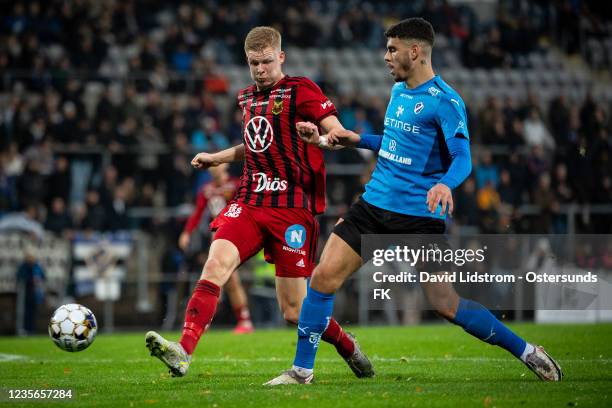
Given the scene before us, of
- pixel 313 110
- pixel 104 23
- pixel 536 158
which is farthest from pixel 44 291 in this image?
pixel 313 110

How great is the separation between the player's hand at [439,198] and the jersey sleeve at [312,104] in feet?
5.15

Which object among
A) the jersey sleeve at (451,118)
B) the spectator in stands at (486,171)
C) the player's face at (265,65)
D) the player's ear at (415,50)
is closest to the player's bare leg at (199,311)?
the player's face at (265,65)

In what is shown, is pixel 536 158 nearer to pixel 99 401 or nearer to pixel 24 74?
pixel 24 74

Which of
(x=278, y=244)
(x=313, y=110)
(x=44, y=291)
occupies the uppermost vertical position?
(x=313, y=110)

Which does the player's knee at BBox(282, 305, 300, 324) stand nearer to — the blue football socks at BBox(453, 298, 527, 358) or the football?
the blue football socks at BBox(453, 298, 527, 358)

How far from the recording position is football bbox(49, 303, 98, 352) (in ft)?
27.8

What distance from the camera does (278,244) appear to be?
8.06 meters

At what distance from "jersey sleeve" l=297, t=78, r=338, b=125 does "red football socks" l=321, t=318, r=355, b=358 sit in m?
1.61

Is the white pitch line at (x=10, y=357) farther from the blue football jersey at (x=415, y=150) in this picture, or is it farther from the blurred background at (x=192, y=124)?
the blurred background at (x=192, y=124)

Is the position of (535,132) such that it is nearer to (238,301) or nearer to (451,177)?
(238,301)

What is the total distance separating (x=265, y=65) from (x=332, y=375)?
2.64m

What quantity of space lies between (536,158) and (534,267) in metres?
4.29

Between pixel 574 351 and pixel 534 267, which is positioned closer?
pixel 574 351
